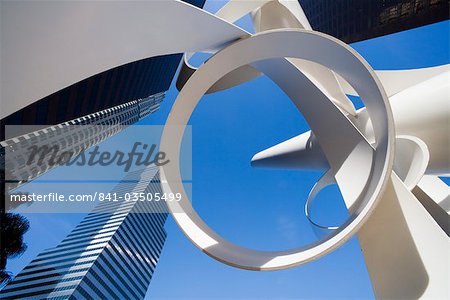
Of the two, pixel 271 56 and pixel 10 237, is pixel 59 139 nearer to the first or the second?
pixel 10 237

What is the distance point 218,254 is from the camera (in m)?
6.97

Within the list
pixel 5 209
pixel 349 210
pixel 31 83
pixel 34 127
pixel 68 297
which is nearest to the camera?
pixel 31 83

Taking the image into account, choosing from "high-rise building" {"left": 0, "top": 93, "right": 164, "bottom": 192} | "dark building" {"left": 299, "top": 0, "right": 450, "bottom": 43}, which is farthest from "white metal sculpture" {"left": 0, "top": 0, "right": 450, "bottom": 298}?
"dark building" {"left": 299, "top": 0, "right": 450, "bottom": 43}

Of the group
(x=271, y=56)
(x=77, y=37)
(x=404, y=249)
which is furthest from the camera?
(x=271, y=56)

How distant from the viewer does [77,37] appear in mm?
5234

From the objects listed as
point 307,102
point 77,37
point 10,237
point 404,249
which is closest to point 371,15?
point 307,102

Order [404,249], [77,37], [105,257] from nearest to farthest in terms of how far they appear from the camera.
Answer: [77,37] < [404,249] < [105,257]

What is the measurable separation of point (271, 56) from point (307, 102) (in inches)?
96.8

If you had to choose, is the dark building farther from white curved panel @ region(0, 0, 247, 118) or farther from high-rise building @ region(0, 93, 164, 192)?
high-rise building @ region(0, 93, 164, 192)

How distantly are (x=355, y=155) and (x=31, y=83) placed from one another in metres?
7.47

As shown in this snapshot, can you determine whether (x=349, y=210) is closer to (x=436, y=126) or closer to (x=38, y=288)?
(x=436, y=126)

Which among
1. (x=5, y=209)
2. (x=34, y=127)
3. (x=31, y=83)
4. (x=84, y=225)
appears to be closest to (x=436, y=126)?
(x=31, y=83)

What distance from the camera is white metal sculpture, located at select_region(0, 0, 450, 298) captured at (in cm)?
499

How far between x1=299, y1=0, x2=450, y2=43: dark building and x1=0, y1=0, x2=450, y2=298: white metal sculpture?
1794cm
